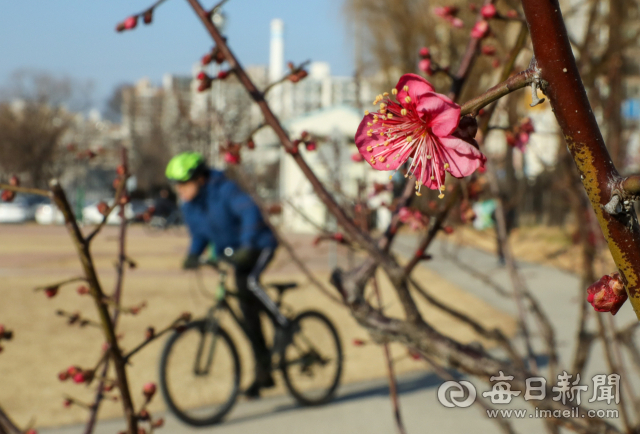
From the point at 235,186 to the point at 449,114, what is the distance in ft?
17.2

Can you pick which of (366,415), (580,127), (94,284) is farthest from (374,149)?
(366,415)

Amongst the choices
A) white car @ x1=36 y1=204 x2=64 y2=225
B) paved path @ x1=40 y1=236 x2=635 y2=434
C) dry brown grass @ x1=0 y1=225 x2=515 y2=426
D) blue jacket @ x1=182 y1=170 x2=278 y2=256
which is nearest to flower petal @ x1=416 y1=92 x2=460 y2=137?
dry brown grass @ x1=0 y1=225 x2=515 y2=426

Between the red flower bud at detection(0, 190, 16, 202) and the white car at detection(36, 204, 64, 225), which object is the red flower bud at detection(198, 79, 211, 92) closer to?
the red flower bud at detection(0, 190, 16, 202)

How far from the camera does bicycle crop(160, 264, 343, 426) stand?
206 inches

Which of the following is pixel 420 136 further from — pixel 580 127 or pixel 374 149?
pixel 580 127

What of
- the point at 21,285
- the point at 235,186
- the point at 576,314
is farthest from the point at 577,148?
the point at 21,285

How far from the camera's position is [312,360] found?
5621mm

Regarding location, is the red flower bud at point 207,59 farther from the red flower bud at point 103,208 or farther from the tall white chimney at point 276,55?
the tall white chimney at point 276,55

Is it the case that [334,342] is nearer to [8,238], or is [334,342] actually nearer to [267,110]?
[267,110]

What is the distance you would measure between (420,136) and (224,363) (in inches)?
204

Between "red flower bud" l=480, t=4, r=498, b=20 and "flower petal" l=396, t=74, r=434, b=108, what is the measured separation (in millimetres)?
1046

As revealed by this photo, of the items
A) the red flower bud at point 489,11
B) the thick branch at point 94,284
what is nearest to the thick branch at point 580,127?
the thick branch at point 94,284

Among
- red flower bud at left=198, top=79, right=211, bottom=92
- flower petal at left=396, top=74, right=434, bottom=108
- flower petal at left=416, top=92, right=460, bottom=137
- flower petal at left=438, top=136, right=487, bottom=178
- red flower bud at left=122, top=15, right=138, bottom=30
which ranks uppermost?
red flower bud at left=122, top=15, right=138, bottom=30

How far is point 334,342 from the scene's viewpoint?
582cm
